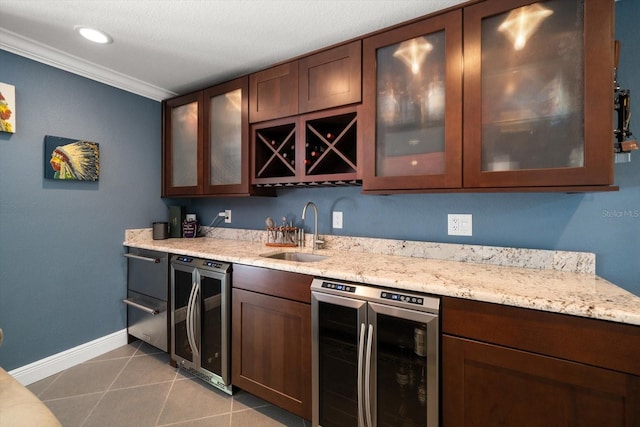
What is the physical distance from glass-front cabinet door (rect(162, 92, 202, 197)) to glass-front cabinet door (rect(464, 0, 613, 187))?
218cm

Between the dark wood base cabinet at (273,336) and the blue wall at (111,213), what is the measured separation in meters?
0.74

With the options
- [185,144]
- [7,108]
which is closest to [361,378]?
[185,144]

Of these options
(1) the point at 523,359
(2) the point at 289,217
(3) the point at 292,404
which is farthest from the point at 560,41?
(3) the point at 292,404

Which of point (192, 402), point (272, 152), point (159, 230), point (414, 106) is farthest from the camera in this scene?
point (159, 230)

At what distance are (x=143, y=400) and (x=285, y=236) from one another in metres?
1.44

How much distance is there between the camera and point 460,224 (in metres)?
1.74

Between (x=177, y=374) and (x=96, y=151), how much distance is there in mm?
1947

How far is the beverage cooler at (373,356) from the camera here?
1193 mm

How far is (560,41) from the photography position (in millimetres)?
1250

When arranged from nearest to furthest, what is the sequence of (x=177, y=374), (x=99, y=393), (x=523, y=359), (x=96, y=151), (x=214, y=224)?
(x=523, y=359)
(x=99, y=393)
(x=177, y=374)
(x=96, y=151)
(x=214, y=224)

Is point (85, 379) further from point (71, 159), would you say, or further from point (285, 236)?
point (285, 236)

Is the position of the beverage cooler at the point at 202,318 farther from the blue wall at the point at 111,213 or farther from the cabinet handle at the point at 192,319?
the blue wall at the point at 111,213

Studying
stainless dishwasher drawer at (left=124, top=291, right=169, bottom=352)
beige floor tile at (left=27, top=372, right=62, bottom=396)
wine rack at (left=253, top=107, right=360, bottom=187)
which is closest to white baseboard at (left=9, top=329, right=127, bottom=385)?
beige floor tile at (left=27, top=372, right=62, bottom=396)

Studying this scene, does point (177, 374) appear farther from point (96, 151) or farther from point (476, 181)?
point (476, 181)
